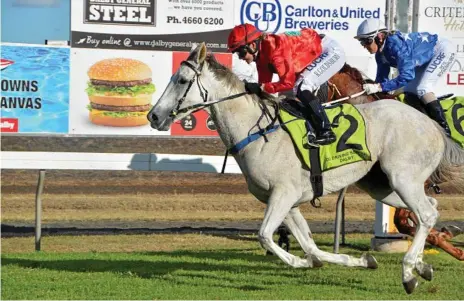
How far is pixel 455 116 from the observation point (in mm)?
10406

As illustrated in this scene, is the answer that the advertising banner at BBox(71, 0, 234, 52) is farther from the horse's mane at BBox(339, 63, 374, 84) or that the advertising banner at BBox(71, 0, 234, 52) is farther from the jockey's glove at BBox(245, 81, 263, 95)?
the jockey's glove at BBox(245, 81, 263, 95)

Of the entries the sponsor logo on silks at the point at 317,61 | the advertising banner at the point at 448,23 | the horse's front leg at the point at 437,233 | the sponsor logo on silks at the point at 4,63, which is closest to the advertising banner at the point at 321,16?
the advertising banner at the point at 448,23

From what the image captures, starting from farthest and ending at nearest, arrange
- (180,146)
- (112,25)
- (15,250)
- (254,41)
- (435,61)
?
(180,146) → (112,25) → (15,250) → (435,61) → (254,41)

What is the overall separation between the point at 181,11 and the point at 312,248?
554 cm

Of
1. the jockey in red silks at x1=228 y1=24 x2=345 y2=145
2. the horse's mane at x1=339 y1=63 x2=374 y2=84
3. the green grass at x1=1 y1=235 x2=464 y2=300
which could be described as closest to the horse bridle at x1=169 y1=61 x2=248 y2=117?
the jockey in red silks at x1=228 y1=24 x2=345 y2=145

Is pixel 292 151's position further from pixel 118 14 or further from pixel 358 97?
pixel 118 14

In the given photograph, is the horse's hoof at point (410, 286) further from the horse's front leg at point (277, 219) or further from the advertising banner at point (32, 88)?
the advertising banner at point (32, 88)

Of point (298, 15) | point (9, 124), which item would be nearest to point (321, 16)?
point (298, 15)

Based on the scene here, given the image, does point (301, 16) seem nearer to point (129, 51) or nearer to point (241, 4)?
point (241, 4)

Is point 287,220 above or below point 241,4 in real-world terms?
below

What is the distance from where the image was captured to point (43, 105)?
46.0ft

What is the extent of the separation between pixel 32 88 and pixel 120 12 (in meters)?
1.49

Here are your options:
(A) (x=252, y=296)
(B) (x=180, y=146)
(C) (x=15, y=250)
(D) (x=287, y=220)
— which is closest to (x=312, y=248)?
(D) (x=287, y=220)

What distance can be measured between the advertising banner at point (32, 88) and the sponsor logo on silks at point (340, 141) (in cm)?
530
